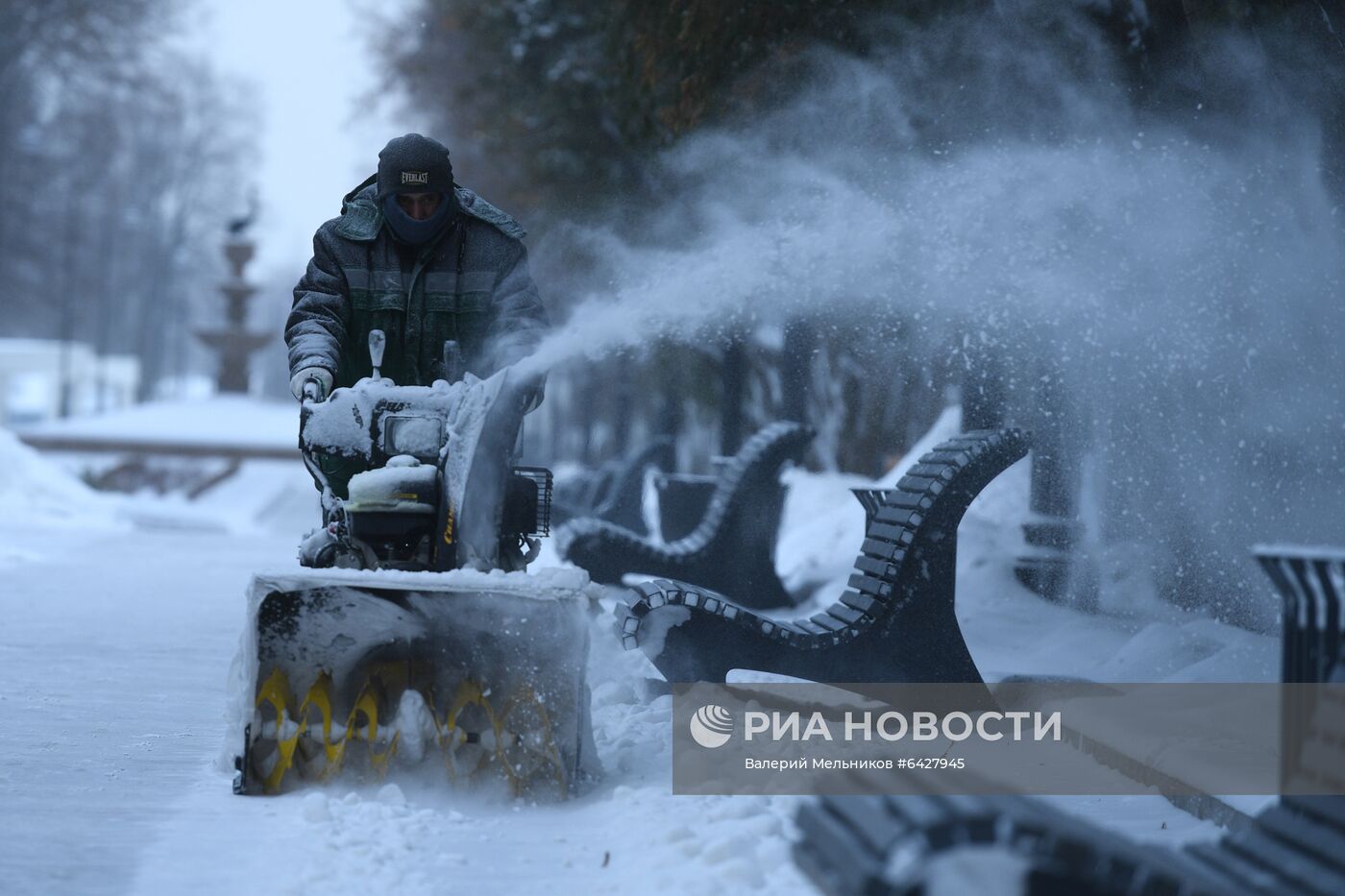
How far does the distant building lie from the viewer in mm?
41594

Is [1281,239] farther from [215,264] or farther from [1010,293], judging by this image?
[215,264]

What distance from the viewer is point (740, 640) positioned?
17.7 feet

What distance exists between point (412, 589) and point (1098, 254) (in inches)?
191

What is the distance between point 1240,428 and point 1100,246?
4.30 feet

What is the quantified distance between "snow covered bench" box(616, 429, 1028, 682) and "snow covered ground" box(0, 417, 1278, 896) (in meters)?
0.34

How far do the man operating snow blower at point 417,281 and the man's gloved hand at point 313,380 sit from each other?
0.55 feet

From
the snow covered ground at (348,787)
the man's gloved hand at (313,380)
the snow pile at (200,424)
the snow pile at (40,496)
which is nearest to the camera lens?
the snow covered ground at (348,787)

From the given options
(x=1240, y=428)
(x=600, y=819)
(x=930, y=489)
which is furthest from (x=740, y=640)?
(x=1240, y=428)

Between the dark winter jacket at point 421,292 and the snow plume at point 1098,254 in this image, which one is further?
the snow plume at point 1098,254

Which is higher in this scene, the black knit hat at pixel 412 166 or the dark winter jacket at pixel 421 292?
the black knit hat at pixel 412 166

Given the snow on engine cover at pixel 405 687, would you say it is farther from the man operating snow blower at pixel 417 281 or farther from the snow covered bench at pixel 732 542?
the snow covered bench at pixel 732 542

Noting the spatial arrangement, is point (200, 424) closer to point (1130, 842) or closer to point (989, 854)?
point (1130, 842)

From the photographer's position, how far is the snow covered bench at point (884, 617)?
5.38 metres

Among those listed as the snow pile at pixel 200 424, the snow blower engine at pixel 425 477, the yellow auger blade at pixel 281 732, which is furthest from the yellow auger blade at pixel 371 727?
the snow pile at pixel 200 424
